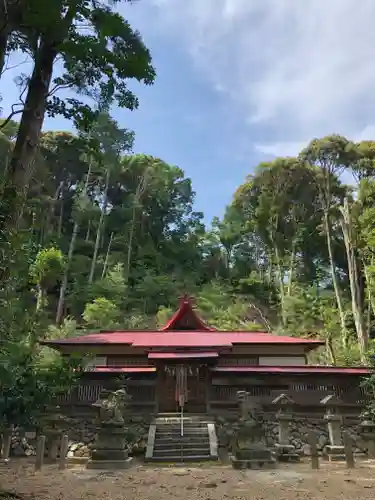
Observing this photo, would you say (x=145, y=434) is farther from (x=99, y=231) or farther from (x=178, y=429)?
(x=99, y=231)

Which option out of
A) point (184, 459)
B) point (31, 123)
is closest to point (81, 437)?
point (184, 459)

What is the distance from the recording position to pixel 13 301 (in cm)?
516

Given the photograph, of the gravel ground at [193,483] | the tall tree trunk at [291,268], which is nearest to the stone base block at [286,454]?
the gravel ground at [193,483]

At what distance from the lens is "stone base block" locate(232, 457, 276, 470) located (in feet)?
29.9

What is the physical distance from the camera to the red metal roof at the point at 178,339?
1527cm

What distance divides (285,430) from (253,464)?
3.11 meters

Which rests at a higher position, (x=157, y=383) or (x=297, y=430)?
(x=157, y=383)

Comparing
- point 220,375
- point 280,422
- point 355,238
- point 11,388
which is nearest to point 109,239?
point 355,238

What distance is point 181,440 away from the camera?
468 inches

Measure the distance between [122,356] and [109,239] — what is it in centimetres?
2111

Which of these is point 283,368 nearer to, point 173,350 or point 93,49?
point 173,350

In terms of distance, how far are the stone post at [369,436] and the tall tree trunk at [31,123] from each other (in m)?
11.2

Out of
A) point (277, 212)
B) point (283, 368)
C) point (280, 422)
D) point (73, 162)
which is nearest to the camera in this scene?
point (280, 422)

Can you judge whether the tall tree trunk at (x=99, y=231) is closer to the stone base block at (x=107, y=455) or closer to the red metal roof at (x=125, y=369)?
the red metal roof at (x=125, y=369)
